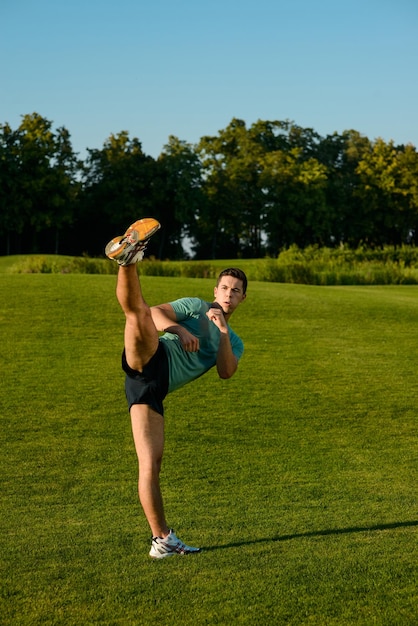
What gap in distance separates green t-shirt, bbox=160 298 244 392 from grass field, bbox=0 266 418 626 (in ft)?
4.23

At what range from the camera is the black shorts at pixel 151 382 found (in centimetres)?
573

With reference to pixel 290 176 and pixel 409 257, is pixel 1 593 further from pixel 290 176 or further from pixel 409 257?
pixel 290 176

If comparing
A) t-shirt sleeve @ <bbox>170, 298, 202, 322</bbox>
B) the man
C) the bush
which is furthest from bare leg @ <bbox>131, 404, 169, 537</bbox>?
the bush

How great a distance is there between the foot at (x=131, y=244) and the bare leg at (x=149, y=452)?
1123 mm

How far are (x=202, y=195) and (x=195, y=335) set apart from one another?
59059 millimetres

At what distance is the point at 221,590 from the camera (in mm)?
5180

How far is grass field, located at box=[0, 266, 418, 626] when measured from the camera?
5.12m

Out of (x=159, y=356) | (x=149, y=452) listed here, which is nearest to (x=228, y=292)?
(x=159, y=356)

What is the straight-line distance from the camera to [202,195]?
6431 cm

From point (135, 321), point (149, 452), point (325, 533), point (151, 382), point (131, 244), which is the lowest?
point (325, 533)

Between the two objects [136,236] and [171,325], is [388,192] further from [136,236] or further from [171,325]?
[136,236]

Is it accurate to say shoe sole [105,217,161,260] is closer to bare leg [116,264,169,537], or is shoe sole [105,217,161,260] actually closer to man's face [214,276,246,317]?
bare leg [116,264,169,537]

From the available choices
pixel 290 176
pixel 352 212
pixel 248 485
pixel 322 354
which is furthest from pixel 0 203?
pixel 248 485

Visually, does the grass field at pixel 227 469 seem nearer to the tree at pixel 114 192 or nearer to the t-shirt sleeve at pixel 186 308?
the t-shirt sleeve at pixel 186 308
